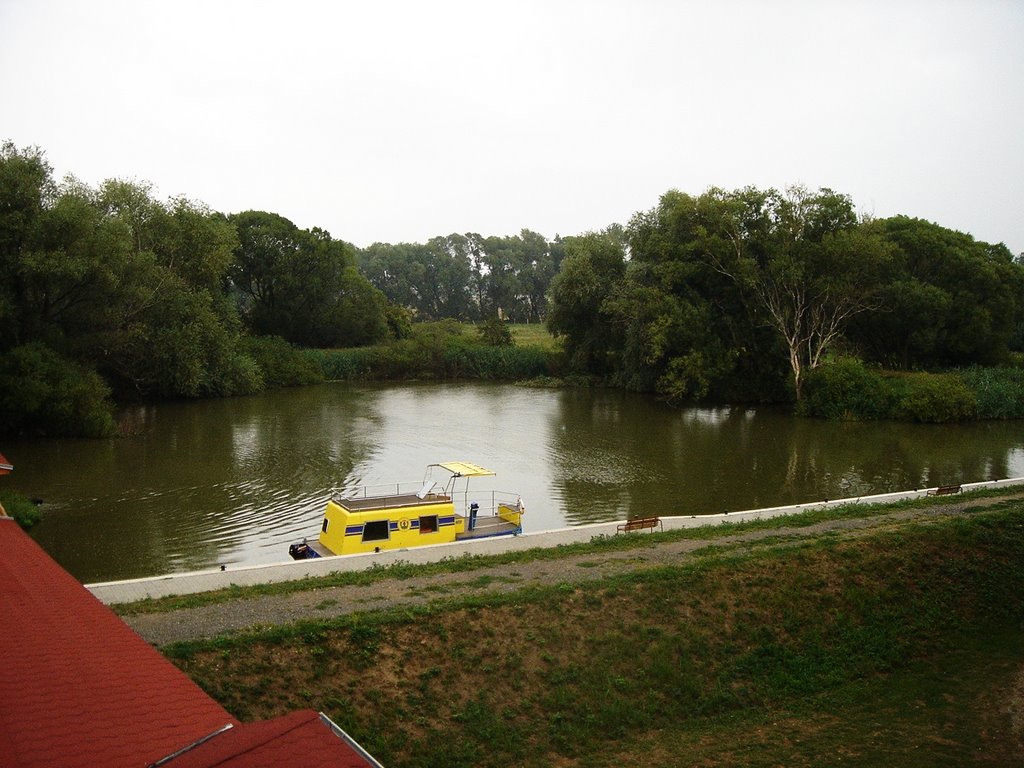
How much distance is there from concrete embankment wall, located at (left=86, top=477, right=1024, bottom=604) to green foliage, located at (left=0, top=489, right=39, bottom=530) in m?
7.95

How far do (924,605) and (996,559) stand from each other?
3.04 meters

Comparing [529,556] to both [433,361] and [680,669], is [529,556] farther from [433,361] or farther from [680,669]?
[433,361]

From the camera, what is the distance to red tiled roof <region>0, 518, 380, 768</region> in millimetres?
5680

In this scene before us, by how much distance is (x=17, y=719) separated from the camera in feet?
20.6

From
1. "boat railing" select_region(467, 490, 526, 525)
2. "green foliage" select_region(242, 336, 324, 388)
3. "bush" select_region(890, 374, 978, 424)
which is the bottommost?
"boat railing" select_region(467, 490, 526, 525)

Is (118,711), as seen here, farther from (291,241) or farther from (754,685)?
(291,241)

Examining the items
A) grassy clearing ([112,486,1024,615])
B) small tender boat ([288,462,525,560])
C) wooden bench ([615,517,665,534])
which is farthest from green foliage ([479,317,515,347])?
grassy clearing ([112,486,1024,615])

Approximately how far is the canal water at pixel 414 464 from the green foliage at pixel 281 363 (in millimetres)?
12467

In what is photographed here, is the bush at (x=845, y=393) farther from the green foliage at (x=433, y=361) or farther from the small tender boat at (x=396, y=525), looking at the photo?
the small tender boat at (x=396, y=525)

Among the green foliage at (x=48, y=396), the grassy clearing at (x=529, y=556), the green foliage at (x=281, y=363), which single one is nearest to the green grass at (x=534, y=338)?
the green foliage at (x=281, y=363)

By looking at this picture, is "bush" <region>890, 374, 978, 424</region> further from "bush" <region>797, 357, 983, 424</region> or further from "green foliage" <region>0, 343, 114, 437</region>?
"green foliage" <region>0, 343, 114, 437</region>

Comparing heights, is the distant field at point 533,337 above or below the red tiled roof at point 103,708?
above

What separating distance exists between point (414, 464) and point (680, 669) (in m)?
24.9

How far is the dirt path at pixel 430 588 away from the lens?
45.0 feet
